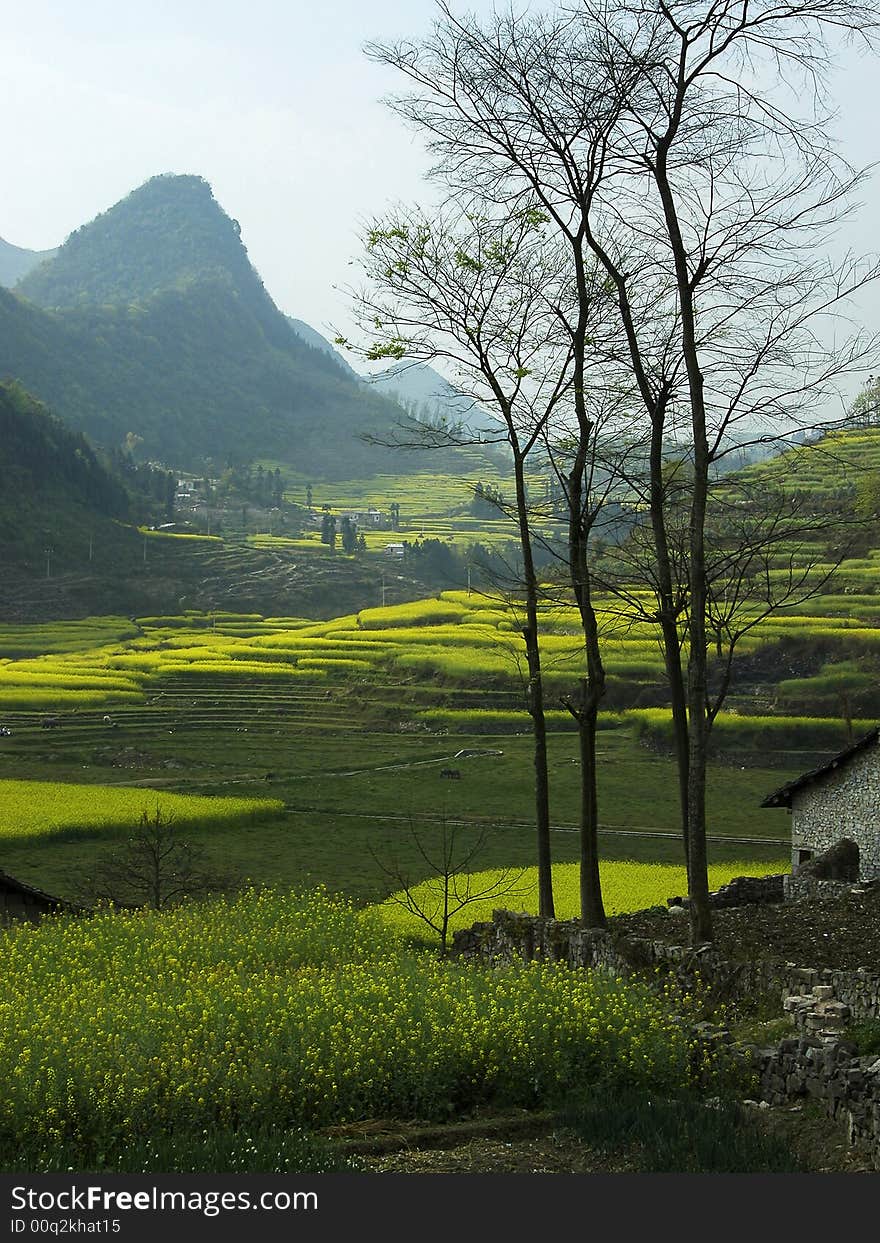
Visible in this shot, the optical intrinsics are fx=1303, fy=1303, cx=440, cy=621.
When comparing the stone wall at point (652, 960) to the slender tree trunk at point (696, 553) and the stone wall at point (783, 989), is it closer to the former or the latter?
the stone wall at point (783, 989)

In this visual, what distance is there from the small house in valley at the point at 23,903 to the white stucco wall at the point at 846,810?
53.2ft

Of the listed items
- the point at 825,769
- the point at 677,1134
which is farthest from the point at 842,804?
the point at 677,1134

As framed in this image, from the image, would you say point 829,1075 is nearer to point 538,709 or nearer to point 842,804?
point 538,709

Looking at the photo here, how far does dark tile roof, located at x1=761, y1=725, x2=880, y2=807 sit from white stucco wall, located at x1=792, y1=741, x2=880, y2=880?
0.09m

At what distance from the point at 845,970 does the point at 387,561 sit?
152057mm

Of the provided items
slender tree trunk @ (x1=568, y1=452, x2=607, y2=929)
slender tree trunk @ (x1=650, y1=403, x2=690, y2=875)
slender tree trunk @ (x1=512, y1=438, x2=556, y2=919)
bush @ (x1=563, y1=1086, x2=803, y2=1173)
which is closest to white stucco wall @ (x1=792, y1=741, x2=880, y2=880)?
slender tree trunk @ (x1=512, y1=438, x2=556, y2=919)

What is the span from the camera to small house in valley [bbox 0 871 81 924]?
22.0 meters

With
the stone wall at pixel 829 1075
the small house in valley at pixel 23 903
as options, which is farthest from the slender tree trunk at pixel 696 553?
the small house in valley at pixel 23 903

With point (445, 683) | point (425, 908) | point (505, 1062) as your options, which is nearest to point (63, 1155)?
point (505, 1062)

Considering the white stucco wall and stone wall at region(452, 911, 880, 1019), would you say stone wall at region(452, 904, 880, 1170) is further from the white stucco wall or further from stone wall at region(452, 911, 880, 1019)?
the white stucco wall

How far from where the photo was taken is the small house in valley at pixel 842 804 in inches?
1083

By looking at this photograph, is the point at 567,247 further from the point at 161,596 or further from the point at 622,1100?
the point at 161,596

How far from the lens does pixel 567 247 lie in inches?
742

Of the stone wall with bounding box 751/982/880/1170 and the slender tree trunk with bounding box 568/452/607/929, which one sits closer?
the stone wall with bounding box 751/982/880/1170
